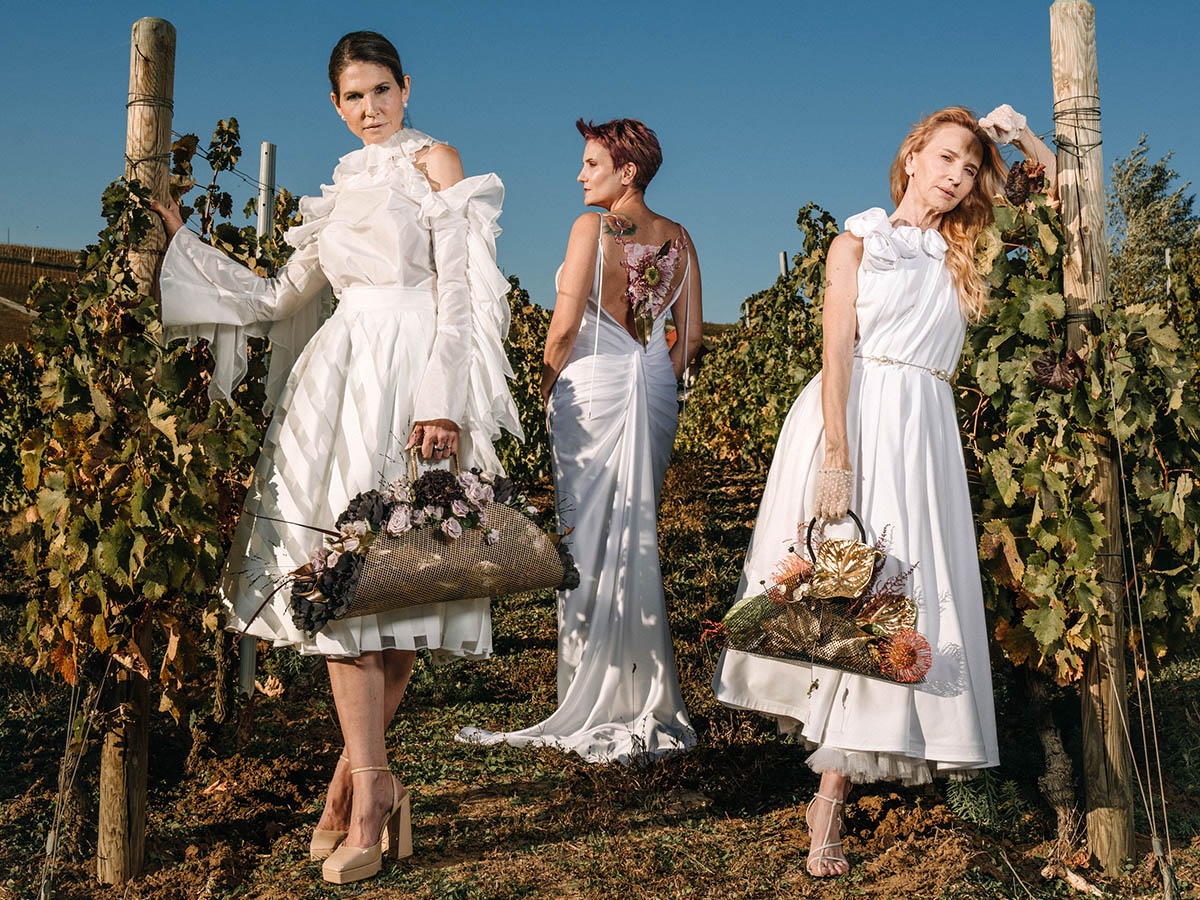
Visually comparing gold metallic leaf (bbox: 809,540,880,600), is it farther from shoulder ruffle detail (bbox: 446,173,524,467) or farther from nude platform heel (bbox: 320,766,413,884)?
nude platform heel (bbox: 320,766,413,884)

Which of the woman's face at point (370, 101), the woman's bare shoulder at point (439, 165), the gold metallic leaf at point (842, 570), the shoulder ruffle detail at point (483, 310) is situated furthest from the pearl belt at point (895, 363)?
the woman's face at point (370, 101)

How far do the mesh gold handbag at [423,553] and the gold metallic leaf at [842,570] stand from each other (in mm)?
676

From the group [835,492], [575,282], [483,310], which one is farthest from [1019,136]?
[483,310]

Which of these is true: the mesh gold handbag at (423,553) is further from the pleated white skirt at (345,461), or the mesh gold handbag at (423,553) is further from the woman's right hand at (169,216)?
the woman's right hand at (169,216)

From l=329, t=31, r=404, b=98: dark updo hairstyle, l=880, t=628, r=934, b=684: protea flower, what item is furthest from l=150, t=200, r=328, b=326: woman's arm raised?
l=880, t=628, r=934, b=684: protea flower

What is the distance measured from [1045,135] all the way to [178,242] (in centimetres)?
243

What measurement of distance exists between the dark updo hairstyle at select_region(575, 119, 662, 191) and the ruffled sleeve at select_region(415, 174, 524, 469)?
1007 millimetres

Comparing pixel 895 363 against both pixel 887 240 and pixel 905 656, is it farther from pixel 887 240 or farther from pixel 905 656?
pixel 905 656

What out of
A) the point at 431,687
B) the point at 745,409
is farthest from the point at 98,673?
the point at 745,409

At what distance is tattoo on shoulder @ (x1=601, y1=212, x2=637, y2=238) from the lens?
12.0 ft

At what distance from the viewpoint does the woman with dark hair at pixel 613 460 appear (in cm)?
368

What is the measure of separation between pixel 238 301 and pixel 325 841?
154cm

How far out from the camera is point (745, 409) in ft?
35.6

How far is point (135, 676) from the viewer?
2764 millimetres
